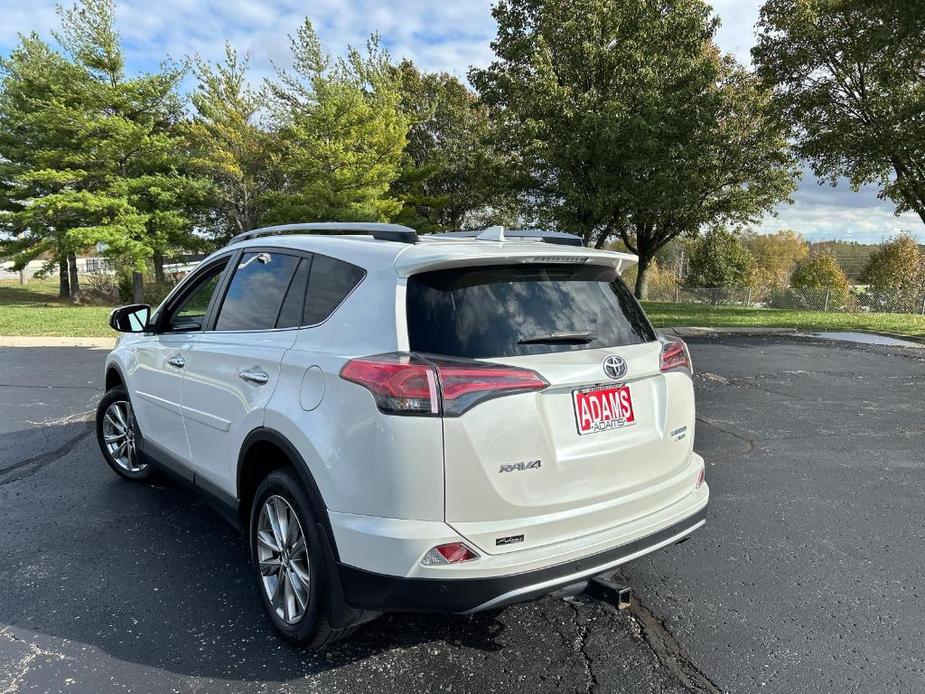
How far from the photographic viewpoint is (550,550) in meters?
2.31

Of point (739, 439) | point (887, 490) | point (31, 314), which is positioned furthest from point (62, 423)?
point (31, 314)

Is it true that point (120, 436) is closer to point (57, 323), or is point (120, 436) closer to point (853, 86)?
point (57, 323)

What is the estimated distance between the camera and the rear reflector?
2.20 meters

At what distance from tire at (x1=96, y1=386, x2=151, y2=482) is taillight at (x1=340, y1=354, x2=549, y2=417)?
3.12m

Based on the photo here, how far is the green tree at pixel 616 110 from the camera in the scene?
813 inches

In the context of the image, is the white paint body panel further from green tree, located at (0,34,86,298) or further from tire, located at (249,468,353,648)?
green tree, located at (0,34,86,298)

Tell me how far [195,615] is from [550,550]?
1.82 m

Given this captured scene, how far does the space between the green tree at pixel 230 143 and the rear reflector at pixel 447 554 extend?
25227mm

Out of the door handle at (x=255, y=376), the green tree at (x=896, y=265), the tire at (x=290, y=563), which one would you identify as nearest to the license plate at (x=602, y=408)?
the tire at (x=290, y=563)

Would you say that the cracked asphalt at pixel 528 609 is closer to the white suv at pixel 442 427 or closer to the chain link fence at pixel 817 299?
the white suv at pixel 442 427

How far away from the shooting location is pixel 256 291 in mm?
3240

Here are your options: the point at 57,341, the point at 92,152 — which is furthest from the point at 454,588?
the point at 92,152

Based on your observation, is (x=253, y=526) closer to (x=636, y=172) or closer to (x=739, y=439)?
(x=739, y=439)

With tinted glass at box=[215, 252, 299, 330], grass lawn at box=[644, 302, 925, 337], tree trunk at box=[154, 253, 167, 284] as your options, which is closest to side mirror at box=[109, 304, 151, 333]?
tinted glass at box=[215, 252, 299, 330]
